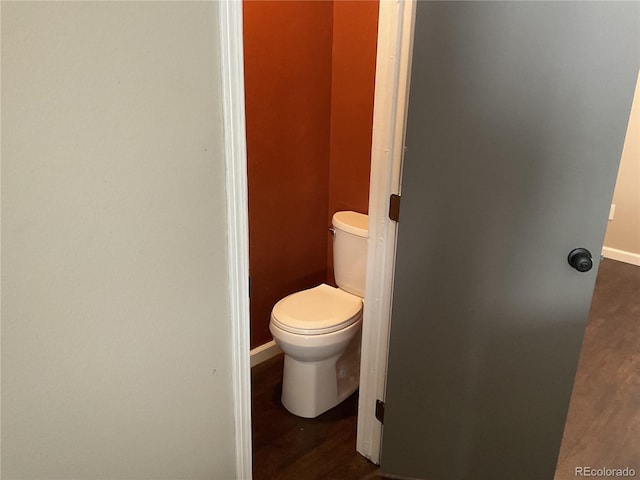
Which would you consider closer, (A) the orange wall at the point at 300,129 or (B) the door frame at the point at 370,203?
(B) the door frame at the point at 370,203

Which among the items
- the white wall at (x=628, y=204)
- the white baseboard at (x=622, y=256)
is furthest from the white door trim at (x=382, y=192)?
the white baseboard at (x=622, y=256)

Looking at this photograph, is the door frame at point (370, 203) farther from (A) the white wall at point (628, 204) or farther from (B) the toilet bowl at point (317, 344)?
(A) the white wall at point (628, 204)

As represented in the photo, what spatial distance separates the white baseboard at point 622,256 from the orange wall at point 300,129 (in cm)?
280

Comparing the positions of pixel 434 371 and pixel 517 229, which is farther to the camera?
pixel 434 371

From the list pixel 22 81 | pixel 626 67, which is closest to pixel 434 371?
pixel 626 67

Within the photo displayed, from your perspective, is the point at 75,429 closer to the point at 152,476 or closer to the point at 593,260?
the point at 152,476

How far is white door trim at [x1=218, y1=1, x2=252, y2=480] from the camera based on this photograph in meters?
1.01

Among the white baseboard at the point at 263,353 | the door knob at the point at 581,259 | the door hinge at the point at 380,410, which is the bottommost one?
the white baseboard at the point at 263,353

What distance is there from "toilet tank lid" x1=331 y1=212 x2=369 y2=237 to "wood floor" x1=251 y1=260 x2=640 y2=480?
→ 2.60ft

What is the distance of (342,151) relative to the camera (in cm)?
261

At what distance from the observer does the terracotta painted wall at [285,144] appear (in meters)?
2.26

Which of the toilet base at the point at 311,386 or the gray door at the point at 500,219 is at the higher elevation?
the gray door at the point at 500,219

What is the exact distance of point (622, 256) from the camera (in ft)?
13.9

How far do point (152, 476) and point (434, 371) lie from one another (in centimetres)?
95
